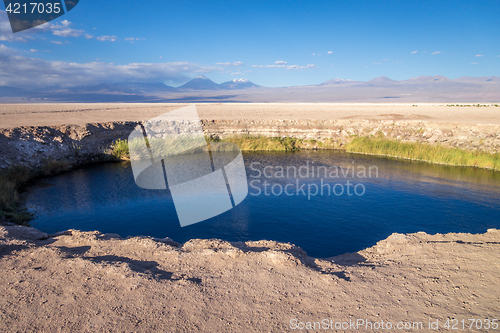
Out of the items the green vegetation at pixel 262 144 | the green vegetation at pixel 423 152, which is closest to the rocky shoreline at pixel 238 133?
the green vegetation at pixel 262 144

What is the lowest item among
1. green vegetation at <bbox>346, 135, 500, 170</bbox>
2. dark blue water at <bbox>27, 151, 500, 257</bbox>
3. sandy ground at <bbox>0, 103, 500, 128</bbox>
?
dark blue water at <bbox>27, 151, 500, 257</bbox>

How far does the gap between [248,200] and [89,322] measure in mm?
9764

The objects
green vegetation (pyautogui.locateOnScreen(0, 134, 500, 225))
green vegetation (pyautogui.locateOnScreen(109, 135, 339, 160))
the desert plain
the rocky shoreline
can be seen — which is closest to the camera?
Result: the desert plain

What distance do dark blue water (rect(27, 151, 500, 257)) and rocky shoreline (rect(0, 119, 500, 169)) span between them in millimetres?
2778

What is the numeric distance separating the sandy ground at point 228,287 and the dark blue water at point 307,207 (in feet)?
10.8

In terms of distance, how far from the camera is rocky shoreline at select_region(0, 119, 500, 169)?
18.9 m

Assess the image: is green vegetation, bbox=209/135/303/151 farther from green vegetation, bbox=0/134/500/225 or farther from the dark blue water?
the dark blue water

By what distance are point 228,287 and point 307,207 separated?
27.0 feet

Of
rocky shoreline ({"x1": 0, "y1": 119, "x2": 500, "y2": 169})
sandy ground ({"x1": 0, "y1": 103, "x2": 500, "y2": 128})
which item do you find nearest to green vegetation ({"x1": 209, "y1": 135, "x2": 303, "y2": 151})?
rocky shoreline ({"x1": 0, "y1": 119, "x2": 500, "y2": 169})

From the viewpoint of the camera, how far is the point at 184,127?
2847cm

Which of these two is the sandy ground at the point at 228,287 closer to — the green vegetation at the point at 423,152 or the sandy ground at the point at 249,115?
the green vegetation at the point at 423,152

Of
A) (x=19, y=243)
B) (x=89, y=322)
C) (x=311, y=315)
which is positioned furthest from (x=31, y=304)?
(x=311, y=315)

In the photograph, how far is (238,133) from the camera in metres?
29.6

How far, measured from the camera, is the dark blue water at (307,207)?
10578 mm
